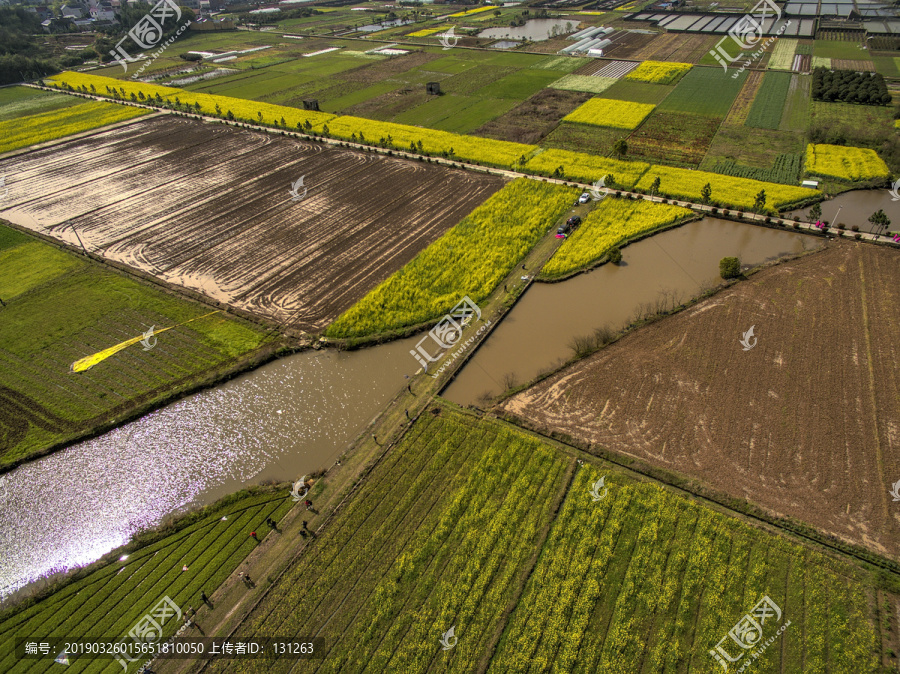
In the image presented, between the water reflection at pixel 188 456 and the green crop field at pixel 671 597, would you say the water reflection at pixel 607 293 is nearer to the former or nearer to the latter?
the water reflection at pixel 188 456

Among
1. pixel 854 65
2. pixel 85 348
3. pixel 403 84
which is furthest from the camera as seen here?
pixel 403 84

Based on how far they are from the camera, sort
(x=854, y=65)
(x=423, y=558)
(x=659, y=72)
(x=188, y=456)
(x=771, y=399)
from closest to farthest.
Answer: (x=423, y=558), (x=188, y=456), (x=771, y=399), (x=854, y=65), (x=659, y=72)

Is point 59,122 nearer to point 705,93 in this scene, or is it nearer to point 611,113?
point 611,113

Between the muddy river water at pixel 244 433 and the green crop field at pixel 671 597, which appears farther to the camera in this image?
the muddy river water at pixel 244 433

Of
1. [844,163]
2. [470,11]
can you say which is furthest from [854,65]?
[470,11]

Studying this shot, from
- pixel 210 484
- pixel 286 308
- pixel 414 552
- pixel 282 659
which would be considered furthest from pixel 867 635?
pixel 286 308

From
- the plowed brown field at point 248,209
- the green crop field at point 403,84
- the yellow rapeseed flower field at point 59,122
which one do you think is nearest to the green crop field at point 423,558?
the plowed brown field at point 248,209
